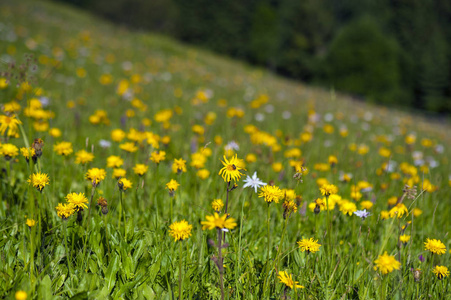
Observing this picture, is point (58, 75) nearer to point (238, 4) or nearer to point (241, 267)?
point (241, 267)

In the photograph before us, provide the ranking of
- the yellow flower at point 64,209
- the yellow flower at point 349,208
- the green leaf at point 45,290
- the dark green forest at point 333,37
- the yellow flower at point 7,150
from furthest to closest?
the dark green forest at point 333,37
the yellow flower at point 349,208
the yellow flower at point 7,150
the yellow flower at point 64,209
the green leaf at point 45,290

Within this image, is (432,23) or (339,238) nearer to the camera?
(339,238)

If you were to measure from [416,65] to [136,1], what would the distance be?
32277mm

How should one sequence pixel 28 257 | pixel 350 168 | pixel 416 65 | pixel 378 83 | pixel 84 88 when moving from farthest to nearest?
pixel 416 65 → pixel 378 83 → pixel 84 88 → pixel 350 168 → pixel 28 257

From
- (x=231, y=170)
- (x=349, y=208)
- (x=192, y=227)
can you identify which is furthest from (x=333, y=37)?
(x=231, y=170)

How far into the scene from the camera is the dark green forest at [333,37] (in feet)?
99.8

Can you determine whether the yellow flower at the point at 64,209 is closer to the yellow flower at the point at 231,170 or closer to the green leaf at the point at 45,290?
the green leaf at the point at 45,290

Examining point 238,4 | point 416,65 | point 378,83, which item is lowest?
point 378,83

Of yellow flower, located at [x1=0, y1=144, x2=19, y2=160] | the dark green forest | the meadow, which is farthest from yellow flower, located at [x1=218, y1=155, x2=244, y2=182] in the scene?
the dark green forest

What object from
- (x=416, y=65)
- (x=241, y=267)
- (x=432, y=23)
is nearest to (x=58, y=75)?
(x=241, y=267)

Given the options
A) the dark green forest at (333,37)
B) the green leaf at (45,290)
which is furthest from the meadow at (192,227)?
the dark green forest at (333,37)

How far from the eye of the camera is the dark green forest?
Answer: 3041 cm

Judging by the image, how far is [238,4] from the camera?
37.3 m

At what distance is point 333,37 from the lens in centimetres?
3528
